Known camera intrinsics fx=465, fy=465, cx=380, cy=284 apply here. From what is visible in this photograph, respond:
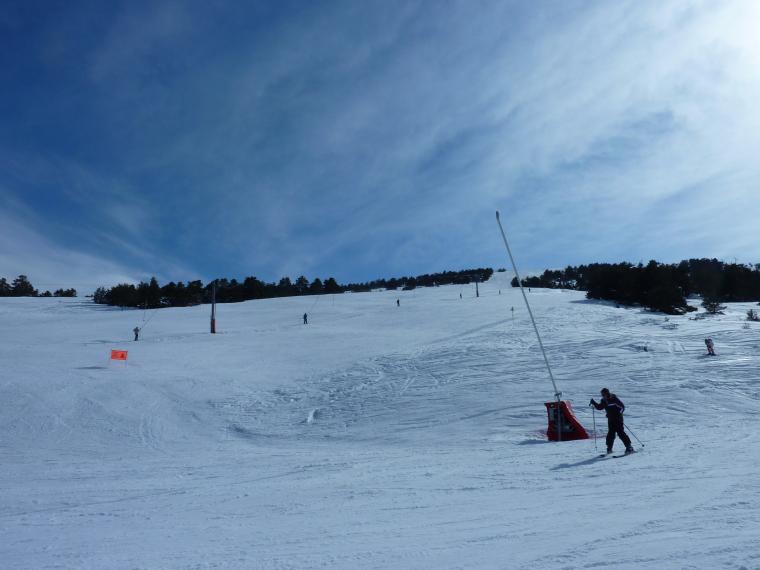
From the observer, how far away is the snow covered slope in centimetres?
502

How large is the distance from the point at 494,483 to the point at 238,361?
20.4 m

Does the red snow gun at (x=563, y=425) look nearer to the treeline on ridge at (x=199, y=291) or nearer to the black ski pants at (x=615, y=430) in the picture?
the black ski pants at (x=615, y=430)

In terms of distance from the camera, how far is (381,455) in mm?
10914

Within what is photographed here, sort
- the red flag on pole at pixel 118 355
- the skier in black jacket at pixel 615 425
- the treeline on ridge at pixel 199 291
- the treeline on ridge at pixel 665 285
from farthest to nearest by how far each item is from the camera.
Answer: the treeline on ridge at pixel 199 291 → the treeline on ridge at pixel 665 285 → the red flag on pole at pixel 118 355 → the skier in black jacket at pixel 615 425

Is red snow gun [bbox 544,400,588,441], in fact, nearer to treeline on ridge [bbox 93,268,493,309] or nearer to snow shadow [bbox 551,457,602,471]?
snow shadow [bbox 551,457,602,471]

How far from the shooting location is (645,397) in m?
15.3

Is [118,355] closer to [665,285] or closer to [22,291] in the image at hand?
[665,285]

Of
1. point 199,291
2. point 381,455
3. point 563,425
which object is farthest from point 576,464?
point 199,291

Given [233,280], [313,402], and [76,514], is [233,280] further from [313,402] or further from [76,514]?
[76,514]

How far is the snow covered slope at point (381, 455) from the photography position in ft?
16.5

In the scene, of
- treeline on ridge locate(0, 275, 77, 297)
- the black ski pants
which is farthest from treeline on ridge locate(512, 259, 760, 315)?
treeline on ridge locate(0, 275, 77, 297)

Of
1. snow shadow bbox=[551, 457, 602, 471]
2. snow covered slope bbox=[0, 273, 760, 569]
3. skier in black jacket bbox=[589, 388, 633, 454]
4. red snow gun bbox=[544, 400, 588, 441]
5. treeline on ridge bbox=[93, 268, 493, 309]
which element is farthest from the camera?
treeline on ridge bbox=[93, 268, 493, 309]

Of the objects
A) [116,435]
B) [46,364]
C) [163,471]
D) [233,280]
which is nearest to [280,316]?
[46,364]

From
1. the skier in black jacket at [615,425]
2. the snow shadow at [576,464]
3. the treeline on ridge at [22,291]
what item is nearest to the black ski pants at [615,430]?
the skier in black jacket at [615,425]
